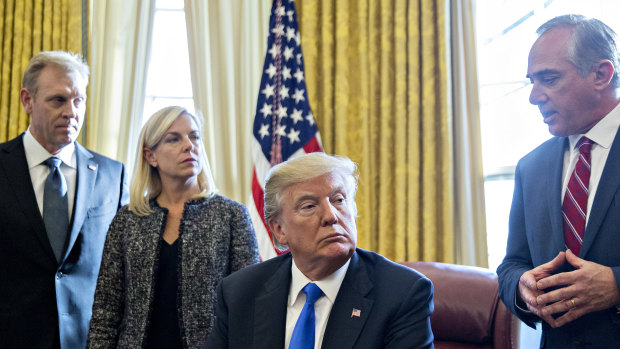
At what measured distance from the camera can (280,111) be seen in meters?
4.42

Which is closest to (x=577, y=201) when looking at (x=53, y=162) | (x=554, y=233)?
(x=554, y=233)

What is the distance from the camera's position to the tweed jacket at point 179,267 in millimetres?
2557

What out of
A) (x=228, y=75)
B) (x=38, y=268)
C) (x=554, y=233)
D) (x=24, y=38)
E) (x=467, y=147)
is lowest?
(x=38, y=268)

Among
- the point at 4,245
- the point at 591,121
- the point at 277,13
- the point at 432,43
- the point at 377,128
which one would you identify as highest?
the point at 277,13

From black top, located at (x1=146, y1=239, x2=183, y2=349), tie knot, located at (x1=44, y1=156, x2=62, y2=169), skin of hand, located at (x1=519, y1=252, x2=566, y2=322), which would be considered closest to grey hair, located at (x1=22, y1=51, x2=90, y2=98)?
tie knot, located at (x1=44, y1=156, x2=62, y2=169)

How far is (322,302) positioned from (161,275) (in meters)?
0.83

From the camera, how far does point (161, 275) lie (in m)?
2.63

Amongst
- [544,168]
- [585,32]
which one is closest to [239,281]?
[544,168]

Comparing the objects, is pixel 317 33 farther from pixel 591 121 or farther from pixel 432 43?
pixel 591 121

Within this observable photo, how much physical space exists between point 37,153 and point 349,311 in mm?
1883

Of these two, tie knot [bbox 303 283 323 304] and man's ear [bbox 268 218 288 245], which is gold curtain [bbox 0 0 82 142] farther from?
tie knot [bbox 303 283 323 304]

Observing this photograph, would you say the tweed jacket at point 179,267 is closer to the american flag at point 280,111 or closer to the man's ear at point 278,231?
the man's ear at point 278,231

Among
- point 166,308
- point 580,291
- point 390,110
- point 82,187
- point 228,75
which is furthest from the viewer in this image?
point 228,75

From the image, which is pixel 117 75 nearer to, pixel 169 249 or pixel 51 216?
pixel 51 216
